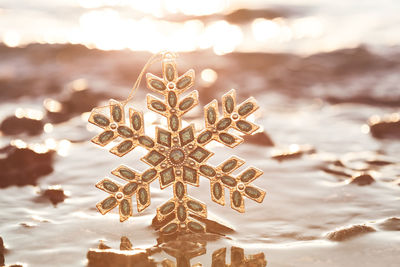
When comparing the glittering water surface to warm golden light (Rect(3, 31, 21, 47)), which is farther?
warm golden light (Rect(3, 31, 21, 47))

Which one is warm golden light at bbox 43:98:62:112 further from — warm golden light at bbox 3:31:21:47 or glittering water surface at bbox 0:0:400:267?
warm golden light at bbox 3:31:21:47

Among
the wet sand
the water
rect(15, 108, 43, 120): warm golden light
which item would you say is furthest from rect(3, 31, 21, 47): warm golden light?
rect(15, 108, 43, 120): warm golden light

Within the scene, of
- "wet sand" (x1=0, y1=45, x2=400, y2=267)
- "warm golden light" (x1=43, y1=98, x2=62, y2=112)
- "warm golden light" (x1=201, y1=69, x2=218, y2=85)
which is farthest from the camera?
"warm golden light" (x1=201, y1=69, x2=218, y2=85)

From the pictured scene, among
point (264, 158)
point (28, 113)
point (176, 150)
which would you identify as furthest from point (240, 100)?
point (176, 150)

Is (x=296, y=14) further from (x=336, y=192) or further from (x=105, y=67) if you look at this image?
(x=336, y=192)

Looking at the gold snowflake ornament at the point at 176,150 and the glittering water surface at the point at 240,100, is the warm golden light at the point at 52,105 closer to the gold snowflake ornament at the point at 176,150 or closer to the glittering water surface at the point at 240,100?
the glittering water surface at the point at 240,100
